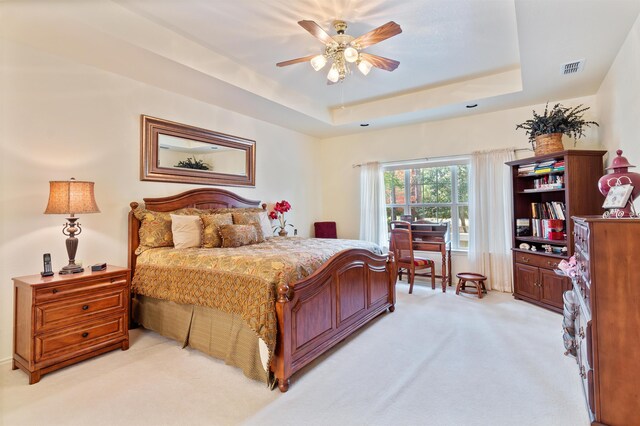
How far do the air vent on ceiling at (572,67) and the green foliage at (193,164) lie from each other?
13.7 feet

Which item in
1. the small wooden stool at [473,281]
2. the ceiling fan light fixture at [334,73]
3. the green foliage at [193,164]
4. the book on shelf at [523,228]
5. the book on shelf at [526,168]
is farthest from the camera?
the small wooden stool at [473,281]

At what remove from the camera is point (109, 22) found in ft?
8.16

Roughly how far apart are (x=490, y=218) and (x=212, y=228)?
3884mm

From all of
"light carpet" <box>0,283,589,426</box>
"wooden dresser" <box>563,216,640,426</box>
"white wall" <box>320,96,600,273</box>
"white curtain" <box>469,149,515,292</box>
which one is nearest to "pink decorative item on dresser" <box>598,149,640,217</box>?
"wooden dresser" <box>563,216,640,426</box>

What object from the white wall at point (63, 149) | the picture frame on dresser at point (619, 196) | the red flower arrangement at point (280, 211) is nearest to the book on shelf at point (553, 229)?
the picture frame on dresser at point (619, 196)

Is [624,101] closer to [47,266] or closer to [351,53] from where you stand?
[351,53]

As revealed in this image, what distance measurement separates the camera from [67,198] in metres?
2.50

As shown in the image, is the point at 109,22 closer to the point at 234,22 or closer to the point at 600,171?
the point at 234,22

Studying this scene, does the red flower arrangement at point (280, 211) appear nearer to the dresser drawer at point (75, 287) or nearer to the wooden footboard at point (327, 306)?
the wooden footboard at point (327, 306)

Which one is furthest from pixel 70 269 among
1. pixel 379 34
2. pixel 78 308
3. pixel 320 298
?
pixel 379 34

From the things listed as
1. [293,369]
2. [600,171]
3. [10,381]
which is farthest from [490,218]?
[10,381]

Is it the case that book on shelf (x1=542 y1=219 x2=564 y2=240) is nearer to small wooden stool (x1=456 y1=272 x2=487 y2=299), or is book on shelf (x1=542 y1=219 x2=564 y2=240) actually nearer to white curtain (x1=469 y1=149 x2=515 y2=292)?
white curtain (x1=469 y1=149 x2=515 y2=292)

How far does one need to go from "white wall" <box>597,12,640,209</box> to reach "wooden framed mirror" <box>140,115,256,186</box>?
4.18m

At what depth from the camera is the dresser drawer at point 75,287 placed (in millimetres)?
2273
